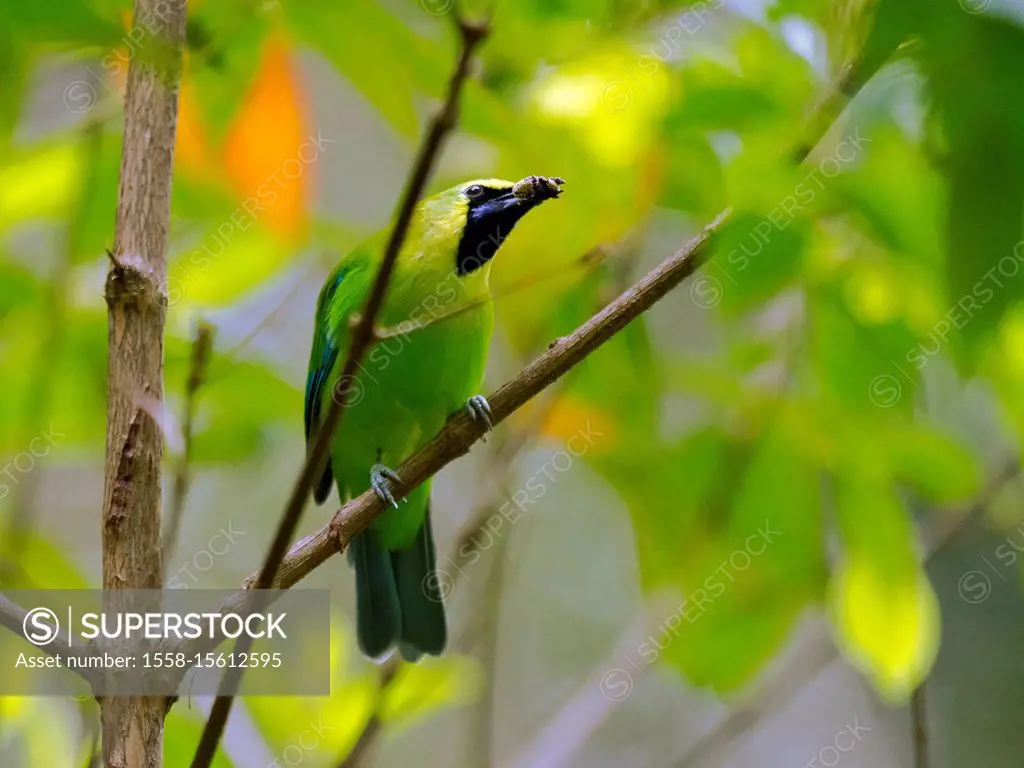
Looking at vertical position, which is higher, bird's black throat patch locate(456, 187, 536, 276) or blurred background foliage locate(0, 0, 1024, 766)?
bird's black throat patch locate(456, 187, 536, 276)

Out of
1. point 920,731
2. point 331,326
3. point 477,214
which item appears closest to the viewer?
point 920,731

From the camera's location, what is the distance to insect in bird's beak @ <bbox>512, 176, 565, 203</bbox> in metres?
1.44

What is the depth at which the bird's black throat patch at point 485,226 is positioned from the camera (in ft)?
5.93

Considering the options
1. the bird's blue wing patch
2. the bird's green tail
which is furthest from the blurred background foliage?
the bird's green tail

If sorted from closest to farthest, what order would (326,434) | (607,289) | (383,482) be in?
(326,434), (607,289), (383,482)

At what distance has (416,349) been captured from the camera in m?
1.99

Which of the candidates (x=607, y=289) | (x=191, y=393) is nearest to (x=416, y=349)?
(x=607, y=289)

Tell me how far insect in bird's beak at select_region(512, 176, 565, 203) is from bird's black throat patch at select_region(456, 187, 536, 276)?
0.58 feet

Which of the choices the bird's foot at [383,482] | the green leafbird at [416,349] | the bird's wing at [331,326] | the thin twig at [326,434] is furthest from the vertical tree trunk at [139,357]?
the bird's wing at [331,326]

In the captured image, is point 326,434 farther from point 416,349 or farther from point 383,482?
point 416,349

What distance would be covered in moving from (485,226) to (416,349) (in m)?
0.28

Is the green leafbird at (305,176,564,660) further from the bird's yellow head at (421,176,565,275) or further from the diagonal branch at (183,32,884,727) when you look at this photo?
the diagonal branch at (183,32,884,727)

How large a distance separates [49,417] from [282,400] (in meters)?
0.34

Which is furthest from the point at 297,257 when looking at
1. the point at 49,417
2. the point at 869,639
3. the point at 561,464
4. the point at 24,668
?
the point at 869,639
